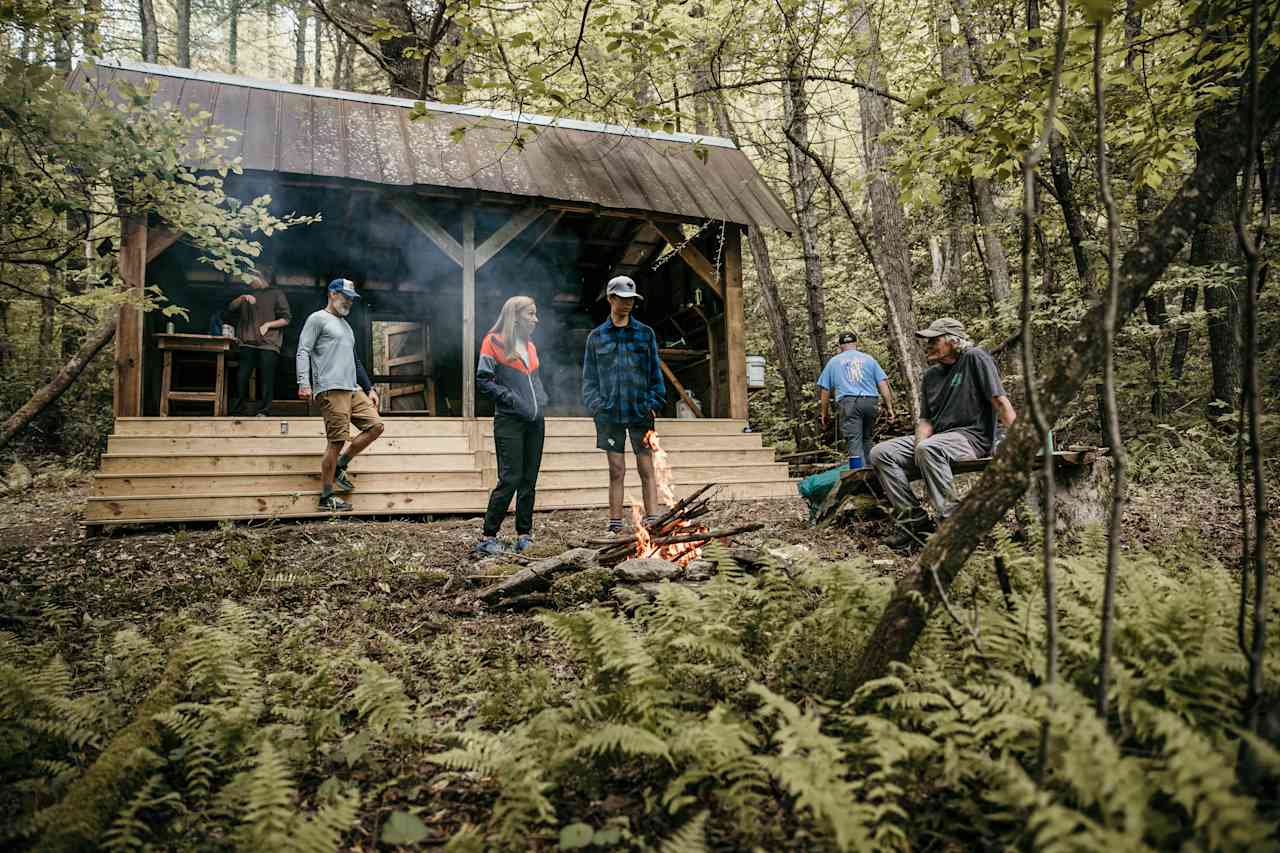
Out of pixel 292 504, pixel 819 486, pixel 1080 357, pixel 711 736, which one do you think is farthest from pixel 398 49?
pixel 711 736

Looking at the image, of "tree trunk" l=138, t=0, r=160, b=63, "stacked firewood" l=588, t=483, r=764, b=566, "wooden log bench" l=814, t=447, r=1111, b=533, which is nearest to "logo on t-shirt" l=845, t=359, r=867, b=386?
"wooden log bench" l=814, t=447, r=1111, b=533

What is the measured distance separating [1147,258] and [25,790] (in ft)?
13.2

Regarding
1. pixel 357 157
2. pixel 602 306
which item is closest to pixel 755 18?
pixel 602 306

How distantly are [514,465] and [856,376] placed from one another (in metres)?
4.98

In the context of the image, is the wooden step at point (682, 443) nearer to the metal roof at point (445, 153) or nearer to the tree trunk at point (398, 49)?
the metal roof at point (445, 153)

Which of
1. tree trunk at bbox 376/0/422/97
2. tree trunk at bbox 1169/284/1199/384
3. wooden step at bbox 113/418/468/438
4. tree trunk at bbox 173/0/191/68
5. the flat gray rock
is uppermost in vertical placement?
tree trunk at bbox 173/0/191/68

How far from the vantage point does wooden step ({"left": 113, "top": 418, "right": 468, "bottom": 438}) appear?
737cm

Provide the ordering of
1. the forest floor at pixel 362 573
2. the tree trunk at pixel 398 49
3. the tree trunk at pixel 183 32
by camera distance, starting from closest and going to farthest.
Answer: the forest floor at pixel 362 573 → the tree trunk at pixel 398 49 → the tree trunk at pixel 183 32

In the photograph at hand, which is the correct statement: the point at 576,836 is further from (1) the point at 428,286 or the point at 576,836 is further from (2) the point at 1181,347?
(2) the point at 1181,347

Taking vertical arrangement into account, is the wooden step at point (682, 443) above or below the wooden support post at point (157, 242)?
below

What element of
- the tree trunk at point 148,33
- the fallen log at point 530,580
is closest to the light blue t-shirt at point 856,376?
the fallen log at point 530,580

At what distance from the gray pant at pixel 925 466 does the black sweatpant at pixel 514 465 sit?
9.42ft

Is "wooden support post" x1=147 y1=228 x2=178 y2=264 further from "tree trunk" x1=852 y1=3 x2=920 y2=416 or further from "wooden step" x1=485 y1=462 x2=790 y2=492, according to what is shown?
"tree trunk" x1=852 y1=3 x2=920 y2=416

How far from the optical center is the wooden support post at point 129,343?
7.55m
